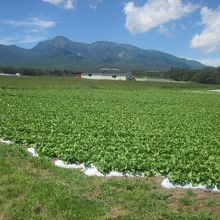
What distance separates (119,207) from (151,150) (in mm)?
5421

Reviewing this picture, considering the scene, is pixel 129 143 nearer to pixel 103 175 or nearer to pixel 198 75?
pixel 103 175

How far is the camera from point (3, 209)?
999 cm

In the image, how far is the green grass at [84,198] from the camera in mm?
9461

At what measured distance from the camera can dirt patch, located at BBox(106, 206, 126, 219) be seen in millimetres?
9335

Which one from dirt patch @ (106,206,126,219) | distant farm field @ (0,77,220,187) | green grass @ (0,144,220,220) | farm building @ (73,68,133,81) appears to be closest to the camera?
dirt patch @ (106,206,126,219)

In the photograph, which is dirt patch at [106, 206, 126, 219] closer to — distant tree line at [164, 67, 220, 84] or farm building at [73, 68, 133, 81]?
distant tree line at [164, 67, 220, 84]

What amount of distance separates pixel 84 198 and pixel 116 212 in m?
1.15

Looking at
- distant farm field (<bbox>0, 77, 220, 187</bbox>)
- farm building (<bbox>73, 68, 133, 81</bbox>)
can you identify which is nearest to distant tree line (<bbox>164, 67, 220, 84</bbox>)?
farm building (<bbox>73, 68, 133, 81</bbox>)

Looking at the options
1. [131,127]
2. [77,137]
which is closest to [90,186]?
[77,137]

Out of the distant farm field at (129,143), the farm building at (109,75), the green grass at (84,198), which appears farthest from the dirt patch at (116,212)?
the farm building at (109,75)

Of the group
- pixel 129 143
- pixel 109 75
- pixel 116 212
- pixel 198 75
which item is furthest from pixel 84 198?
pixel 198 75

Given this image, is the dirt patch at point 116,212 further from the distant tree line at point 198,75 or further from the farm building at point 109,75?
the farm building at point 109,75

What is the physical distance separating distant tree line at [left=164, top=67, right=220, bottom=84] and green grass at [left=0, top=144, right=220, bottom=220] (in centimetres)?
13538

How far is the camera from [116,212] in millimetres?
9562
